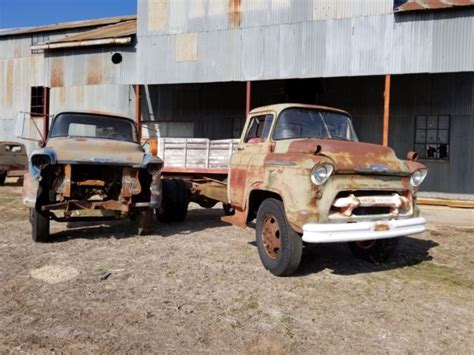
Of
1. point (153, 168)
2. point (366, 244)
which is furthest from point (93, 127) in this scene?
point (366, 244)

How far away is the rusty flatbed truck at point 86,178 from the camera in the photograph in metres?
6.48

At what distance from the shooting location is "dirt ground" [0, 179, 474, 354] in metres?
3.68

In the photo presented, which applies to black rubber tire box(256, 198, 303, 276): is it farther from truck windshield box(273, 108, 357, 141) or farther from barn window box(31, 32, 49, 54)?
barn window box(31, 32, 49, 54)

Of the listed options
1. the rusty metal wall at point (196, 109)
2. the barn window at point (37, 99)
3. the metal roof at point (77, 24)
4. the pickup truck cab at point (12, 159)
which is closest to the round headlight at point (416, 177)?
the rusty metal wall at point (196, 109)

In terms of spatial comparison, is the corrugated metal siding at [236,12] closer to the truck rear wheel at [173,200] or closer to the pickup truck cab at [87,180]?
the truck rear wheel at [173,200]

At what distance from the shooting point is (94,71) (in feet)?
62.5

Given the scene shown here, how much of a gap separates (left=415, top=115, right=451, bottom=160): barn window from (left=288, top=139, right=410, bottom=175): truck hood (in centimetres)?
1102

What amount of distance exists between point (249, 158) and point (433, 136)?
37.5ft

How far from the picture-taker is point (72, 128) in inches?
307

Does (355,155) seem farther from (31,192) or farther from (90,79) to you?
(90,79)

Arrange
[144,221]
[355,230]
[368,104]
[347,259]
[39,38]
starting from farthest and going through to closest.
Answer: [39,38] < [368,104] < [144,221] < [347,259] < [355,230]

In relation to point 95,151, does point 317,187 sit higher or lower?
lower

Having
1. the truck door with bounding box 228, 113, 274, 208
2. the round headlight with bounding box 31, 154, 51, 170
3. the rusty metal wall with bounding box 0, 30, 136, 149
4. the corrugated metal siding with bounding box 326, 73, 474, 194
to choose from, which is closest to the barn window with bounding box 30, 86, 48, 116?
the rusty metal wall with bounding box 0, 30, 136, 149

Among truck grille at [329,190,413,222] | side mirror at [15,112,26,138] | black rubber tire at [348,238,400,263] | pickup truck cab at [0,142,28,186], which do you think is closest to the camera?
truck grille at [329,190,413,222]
